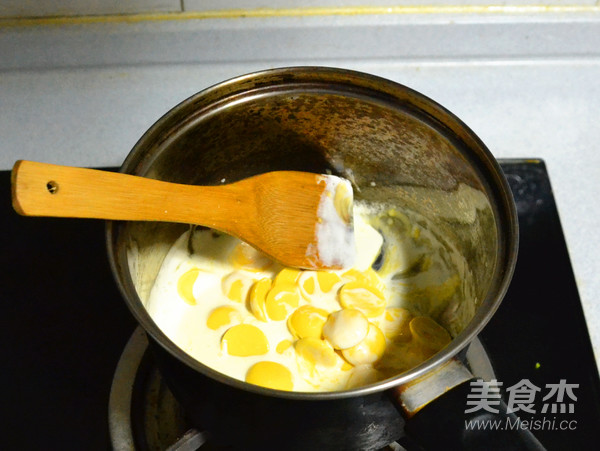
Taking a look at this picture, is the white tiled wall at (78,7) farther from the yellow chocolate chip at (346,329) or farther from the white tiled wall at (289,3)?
the yellow chocolate chip at (346,329)

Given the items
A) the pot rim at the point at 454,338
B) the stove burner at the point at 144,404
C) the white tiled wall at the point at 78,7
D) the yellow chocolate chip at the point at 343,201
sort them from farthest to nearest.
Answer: the white tiled wall at the point at 78,7
the yellow chocolate chip at the point at 343,201
the stove burner at the point at 144,404
the pot rim at the point at 454,338

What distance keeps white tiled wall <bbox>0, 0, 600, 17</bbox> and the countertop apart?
12mm

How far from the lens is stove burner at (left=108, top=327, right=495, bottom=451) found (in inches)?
26.0

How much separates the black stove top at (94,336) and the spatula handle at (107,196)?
0.62 ft

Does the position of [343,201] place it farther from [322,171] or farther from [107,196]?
[107,196]

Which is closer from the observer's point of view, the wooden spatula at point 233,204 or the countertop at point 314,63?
the wooden spatula at point 233,204

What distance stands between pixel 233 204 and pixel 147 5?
39 cm

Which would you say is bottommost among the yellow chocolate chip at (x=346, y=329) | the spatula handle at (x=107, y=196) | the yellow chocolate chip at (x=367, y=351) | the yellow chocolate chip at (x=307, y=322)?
the yellow chocolate chip at (x=367, y=351)

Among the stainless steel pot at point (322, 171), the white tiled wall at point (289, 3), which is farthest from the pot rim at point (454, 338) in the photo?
the white tiled wall at point (289, 3)

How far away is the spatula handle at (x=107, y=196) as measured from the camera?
0.51 meters

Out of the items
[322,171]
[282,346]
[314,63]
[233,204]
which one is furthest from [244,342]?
[314,63]

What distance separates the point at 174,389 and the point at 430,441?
23 centimetres

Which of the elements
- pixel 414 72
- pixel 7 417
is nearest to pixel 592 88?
pixel 414 72

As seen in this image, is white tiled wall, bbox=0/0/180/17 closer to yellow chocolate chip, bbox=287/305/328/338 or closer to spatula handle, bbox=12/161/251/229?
spatula handle, bbox=12/161/251/229
